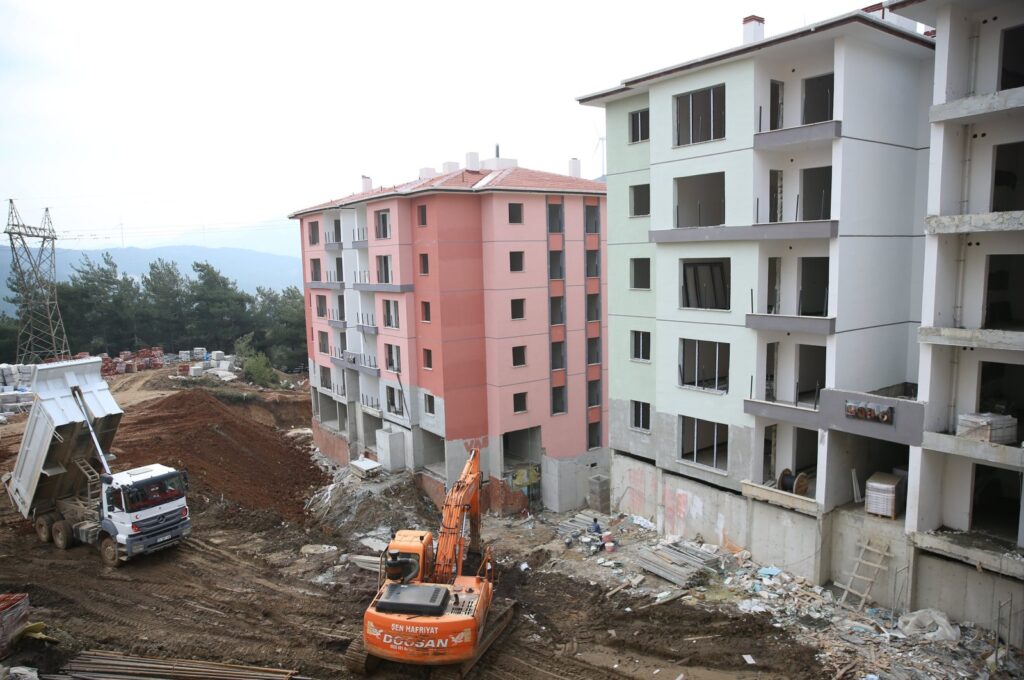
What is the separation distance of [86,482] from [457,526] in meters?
15.2

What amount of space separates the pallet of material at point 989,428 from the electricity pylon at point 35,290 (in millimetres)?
58731

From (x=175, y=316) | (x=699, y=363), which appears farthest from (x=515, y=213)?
(x=175, y=316)

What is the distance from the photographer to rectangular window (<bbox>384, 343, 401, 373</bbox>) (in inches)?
1431

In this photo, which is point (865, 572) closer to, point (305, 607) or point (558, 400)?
point (305, 607)

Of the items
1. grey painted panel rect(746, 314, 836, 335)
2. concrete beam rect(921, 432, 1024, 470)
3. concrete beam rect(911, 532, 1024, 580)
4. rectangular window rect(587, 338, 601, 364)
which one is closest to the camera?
concrete beam rect(921, 432, 1024, 470)

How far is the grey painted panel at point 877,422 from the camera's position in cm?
1798

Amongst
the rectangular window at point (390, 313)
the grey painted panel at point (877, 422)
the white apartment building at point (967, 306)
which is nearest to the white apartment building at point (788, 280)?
the grey painted panel at point (877, 422)

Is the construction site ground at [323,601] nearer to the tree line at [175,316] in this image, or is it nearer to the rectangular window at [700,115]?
the rectangular window at [700,115]

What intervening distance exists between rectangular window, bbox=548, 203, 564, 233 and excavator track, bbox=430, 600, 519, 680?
2084 centimetres

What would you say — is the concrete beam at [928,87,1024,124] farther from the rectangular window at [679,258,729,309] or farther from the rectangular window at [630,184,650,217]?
the rectangular window at [630,184,650,217]

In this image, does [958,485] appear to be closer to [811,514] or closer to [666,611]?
[811,514]

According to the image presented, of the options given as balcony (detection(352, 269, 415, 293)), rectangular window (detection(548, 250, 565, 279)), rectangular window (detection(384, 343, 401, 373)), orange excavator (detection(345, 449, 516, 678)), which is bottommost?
orange excavator (detection(345, 449, 516, 678))

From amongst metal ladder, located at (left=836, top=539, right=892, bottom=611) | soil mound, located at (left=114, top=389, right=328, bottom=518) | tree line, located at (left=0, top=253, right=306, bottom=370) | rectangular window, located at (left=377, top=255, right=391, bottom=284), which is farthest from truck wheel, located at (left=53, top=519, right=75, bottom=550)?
tree line, located at (left=0, top=253, right=306, bottom=370)

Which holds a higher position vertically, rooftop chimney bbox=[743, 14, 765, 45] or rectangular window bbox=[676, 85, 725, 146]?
rooftop chimney bbox=[743, 14, 765, 45]
